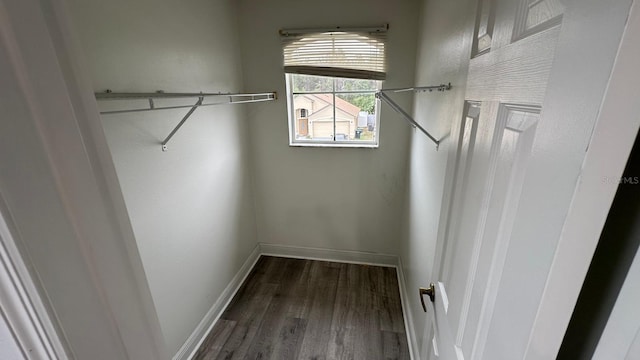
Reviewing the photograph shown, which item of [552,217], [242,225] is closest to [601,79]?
[552,217]

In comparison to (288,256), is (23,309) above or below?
above

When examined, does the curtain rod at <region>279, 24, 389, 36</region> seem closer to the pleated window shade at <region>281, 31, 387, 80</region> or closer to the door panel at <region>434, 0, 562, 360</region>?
the pleated window shade at <region>281, 31, 387, 80</region>

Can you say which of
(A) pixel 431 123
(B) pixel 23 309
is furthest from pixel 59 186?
(A) pixel 431 123

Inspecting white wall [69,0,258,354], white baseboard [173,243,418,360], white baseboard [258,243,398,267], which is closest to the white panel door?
white wall [69,0,258,354]

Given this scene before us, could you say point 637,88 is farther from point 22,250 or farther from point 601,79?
point 22,250

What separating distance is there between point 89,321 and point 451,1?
161 cm

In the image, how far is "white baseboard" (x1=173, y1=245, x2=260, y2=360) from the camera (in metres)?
1.76

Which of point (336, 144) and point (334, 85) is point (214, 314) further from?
point (334, 85)

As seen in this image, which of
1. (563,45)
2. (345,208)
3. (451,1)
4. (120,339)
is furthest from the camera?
(345,208)

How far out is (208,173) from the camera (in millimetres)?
1959

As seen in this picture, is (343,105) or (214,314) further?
(343,105)

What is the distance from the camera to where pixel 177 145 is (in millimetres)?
1626

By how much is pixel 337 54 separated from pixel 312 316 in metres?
2.11

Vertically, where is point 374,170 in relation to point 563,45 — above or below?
below
